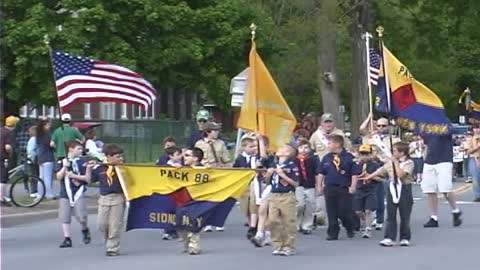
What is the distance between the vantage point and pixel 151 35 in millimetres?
32688

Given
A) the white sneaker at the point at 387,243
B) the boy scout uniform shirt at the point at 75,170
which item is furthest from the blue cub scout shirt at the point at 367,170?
the boy scout uniform shirt at the point at 75,170

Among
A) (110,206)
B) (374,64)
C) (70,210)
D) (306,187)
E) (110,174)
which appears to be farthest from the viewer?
(374,64)

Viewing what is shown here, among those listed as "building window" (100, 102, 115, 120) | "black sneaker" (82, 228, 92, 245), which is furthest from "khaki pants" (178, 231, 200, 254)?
"building window" (100, 102, 115, 120)

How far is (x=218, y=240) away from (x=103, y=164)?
91.2 inches

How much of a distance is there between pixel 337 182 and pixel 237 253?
2.36m

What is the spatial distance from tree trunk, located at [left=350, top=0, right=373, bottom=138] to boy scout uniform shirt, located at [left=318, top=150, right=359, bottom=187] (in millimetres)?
22589

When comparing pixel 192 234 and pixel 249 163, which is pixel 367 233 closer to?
pixel 249 163

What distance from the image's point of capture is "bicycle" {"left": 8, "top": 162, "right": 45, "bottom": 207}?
20747mm

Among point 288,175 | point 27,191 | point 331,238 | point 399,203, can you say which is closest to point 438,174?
point 331,238

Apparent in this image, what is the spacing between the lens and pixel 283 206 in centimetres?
1374

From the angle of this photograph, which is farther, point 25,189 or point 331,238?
point 25,189

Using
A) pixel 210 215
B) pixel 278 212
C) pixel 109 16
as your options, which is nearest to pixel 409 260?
pixel 278 212

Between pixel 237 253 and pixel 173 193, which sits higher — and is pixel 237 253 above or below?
below

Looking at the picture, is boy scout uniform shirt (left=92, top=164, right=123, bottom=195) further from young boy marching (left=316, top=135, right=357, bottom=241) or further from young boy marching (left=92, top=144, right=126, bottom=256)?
young boy marching (left=316, top=135, right=357, bottom=241)
